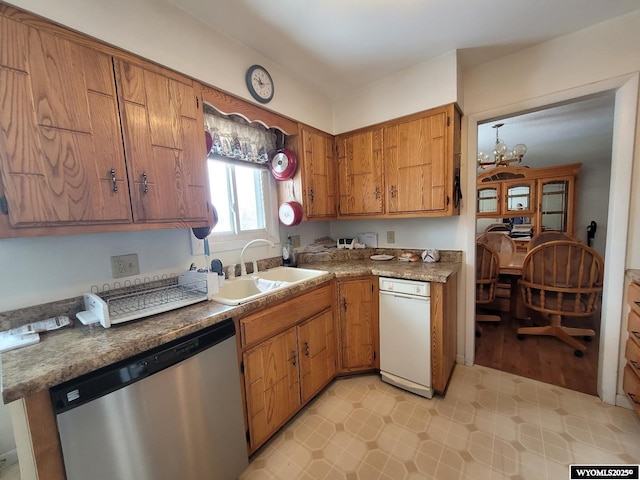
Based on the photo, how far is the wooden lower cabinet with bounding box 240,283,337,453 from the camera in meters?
1.34

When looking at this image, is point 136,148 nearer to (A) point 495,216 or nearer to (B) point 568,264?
(B) point 568,264

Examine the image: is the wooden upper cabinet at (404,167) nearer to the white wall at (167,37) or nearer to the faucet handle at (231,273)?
the white wall at (167,37)

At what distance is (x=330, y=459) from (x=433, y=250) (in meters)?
1.68

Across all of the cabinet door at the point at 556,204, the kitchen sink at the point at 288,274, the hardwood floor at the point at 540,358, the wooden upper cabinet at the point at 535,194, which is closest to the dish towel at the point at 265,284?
the kitchen sink at the point at 288,274

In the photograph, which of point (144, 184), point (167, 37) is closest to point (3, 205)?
point (144, 184)

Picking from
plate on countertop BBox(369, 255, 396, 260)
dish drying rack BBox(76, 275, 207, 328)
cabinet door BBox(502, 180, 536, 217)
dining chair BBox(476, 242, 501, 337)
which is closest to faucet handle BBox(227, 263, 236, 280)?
dish drying rack BBox(76, 275, 207, 328)

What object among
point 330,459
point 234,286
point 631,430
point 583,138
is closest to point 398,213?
point 234,286

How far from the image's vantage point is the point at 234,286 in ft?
5.66

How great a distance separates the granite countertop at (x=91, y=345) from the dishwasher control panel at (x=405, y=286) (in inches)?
31.1

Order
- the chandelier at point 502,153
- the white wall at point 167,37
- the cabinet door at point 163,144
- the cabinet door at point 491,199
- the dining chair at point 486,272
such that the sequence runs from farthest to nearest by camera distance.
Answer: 1. the cabinet door at point 491,199
2. the chandelier at point 502,153
3. the dining chair at point 486,272
4. the cabinet door at point 163,144
5. the white wall at point 167,37

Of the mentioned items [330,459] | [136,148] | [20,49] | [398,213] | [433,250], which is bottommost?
[330,459]

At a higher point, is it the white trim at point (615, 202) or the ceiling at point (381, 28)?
the ceiling at point (381, 28)

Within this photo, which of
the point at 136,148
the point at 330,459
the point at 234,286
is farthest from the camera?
the point at 234,286

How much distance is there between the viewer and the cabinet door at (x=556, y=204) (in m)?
4.36
